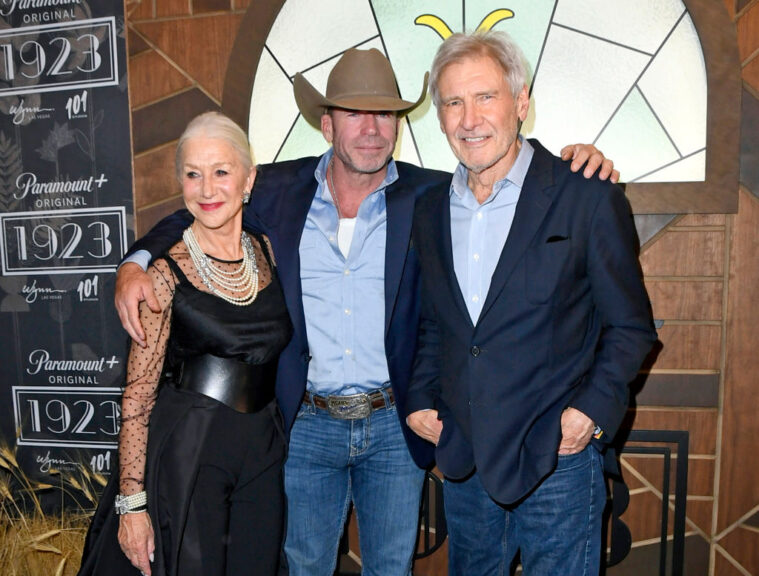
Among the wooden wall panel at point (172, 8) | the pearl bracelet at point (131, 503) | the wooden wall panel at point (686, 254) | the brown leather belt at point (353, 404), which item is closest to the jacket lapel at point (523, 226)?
the brown leather belt at point (353, 404)

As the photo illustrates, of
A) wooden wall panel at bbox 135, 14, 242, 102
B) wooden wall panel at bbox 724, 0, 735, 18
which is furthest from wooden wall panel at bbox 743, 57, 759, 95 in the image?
wooden wall panel at bbox 135, 14, 242, 102

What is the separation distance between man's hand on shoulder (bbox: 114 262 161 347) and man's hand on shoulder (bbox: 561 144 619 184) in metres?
1.14

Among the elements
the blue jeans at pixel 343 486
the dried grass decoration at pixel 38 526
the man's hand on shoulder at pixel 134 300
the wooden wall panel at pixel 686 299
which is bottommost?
the dried grass decoration at pixel 38 526

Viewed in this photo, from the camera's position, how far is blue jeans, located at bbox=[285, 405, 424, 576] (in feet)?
6.39

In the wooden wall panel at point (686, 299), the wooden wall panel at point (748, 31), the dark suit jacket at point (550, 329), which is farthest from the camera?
the wooden wall panel at point (686, 299)

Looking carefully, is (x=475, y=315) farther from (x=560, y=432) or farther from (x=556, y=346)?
(x=560, y=432)

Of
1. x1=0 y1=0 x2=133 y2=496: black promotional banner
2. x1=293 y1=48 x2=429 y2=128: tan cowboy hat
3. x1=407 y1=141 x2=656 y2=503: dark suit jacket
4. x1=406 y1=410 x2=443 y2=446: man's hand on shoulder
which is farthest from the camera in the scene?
x1=0 y1=0 x2=133 y2=496: black promotional banner

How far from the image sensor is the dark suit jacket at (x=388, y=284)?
74.8 inches

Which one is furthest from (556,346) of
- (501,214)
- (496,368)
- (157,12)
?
(157,12)

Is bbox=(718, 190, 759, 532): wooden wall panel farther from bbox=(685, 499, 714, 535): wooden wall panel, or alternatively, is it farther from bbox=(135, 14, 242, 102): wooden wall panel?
bbox=(135, 14, 242, 102): wooden wall panel

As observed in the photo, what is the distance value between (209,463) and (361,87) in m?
1.26

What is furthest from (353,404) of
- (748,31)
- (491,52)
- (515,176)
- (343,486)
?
(748,31)

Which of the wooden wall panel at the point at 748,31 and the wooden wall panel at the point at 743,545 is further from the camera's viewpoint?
the wooden wall panel at the point at 743,545

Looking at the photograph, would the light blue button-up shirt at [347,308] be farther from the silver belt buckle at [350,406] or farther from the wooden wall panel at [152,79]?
the wooden wall panel at [152,79]
